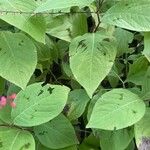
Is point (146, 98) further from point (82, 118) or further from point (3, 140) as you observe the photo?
point (3, 140)

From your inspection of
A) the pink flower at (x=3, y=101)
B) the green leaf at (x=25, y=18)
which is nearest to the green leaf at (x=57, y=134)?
the pink flower at (x=3, y=101)

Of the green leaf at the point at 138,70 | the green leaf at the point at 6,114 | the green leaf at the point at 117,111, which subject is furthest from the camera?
the green leaf at the point at 138,70

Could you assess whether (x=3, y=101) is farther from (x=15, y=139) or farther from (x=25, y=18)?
(x=25, y=18)

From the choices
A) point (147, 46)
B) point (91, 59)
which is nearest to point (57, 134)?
point (91, 59)

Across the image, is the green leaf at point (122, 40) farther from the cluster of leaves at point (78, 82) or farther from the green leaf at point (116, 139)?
the green leaf at point (116, 139)

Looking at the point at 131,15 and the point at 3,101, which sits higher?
the point at 131,15

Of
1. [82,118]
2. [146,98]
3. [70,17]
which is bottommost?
[82,118]

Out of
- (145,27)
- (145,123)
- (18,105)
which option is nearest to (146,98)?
(145,123)
